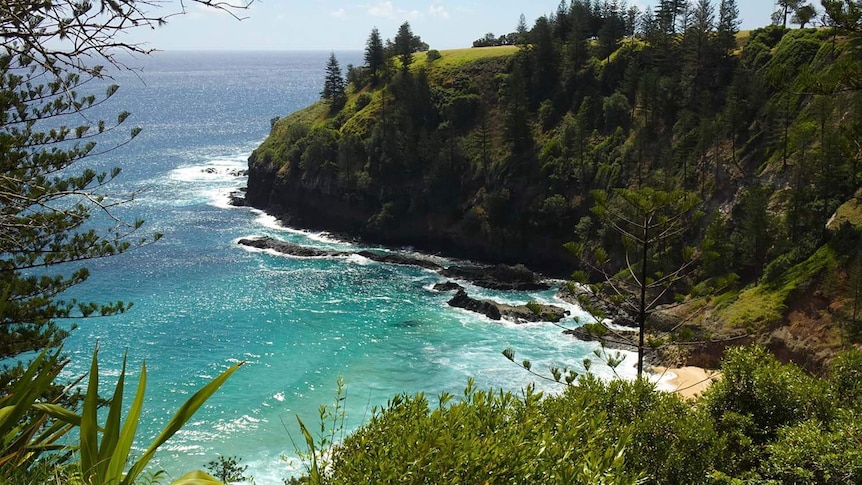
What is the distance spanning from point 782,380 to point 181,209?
65947mm

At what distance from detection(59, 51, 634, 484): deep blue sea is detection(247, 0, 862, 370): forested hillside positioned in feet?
21.4

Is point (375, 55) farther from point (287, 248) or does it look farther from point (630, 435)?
point (630, 435)

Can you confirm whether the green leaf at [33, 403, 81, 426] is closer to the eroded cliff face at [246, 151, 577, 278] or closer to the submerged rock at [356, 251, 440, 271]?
the eroded cliff face at [246, 151, 577, 278]

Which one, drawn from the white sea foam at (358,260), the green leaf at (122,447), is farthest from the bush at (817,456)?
the white sea foam at (358,260)

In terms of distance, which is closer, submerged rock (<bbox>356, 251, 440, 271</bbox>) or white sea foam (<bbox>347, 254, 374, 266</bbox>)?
submerged rock (<bbox>356, 251, 440, 271</bbox>)

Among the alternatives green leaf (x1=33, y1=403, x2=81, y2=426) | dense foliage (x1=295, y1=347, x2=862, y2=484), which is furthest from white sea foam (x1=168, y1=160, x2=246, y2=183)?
green leaf (x1=33, y1=403, x2=81, y2=426)

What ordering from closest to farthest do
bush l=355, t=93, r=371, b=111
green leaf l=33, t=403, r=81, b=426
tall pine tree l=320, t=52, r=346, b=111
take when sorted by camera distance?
green leaf l=33, t=403, r=81, b=426, bush l=355, t=93, r=371, b=111, tall pine tree l=320, t=52, r=346, b=111

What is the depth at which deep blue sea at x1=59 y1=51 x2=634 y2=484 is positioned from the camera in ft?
96.8

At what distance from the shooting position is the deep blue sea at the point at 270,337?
96.8ft

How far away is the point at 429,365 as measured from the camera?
3541cm

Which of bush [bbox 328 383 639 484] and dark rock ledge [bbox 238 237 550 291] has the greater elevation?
bush [bbox 328 383 639 484]

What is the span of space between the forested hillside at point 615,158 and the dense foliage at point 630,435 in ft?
Result: 59.1

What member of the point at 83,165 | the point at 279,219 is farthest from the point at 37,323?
the point at 83,165

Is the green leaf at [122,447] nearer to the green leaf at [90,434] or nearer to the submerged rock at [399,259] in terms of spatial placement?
the green leaf at [90,434]
